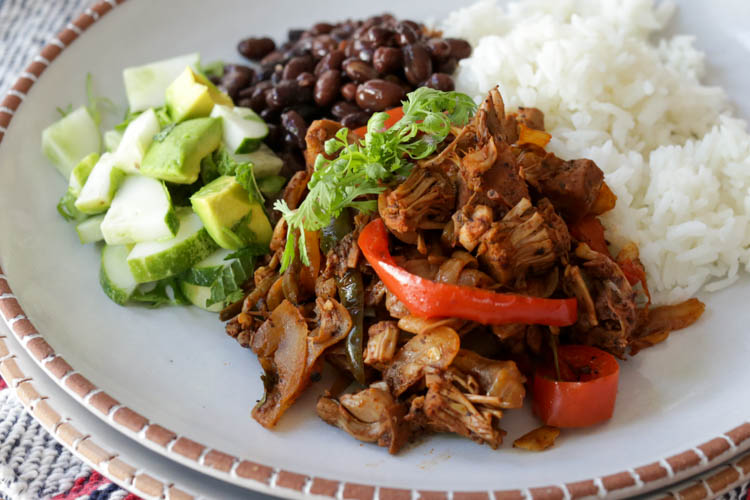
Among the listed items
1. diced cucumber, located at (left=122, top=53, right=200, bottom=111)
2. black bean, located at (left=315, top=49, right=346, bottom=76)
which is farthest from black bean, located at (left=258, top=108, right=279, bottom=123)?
diced cucumber, located at (left=122, top=53, right=200, bottom=111)

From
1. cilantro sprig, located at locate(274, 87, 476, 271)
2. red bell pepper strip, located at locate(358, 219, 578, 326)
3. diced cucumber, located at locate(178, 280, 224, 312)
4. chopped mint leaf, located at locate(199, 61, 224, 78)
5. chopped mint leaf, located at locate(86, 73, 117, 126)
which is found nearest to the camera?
red bell pepper strip, located at locate(358, 219, 578, 326)

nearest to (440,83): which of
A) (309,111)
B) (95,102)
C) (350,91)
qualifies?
(350,91)

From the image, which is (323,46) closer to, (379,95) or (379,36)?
(379,36)

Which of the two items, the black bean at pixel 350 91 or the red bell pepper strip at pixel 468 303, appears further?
the black bean at pixel 350 91

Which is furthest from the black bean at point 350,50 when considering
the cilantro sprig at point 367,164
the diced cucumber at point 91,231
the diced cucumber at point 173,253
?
the diced cucumber at point 91,231

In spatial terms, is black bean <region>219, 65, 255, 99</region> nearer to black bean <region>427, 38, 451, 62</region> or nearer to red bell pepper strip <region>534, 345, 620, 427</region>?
black bean <region>427, 38, 451, 62</region>

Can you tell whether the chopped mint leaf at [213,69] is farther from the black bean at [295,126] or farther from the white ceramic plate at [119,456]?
the white ceramic plate at [119,456]

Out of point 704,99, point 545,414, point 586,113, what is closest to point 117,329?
point 545,414
